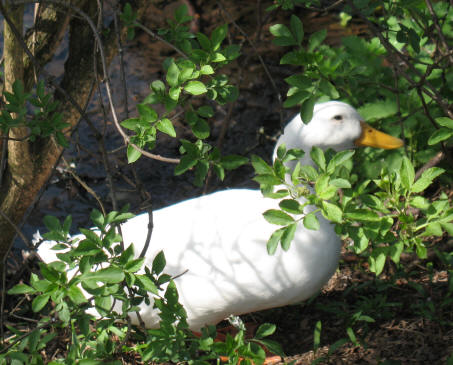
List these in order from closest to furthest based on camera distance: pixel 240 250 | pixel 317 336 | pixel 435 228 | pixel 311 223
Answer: pixel 311 223 → pixel 435 228 → pixel 240 250 → pixel 317 336

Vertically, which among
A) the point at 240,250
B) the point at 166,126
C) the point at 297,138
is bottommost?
the point at 240,250

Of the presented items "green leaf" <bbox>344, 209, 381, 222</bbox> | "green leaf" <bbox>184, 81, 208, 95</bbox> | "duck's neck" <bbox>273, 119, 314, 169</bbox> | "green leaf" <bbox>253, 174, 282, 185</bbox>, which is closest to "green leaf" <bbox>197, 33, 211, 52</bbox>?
"green leaf" <bbox>184, 81, 208, 95</bbox>

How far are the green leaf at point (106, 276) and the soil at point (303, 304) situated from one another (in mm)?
404

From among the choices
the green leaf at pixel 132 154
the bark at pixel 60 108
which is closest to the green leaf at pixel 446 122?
the green leaf at pixel 132 154

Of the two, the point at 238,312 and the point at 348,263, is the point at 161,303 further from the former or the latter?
the point at 348,263

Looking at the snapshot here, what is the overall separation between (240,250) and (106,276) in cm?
102

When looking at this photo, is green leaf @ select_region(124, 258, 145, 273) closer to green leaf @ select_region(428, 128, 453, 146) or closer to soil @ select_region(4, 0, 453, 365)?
soil @ select_region(4, 0, 453, 365)

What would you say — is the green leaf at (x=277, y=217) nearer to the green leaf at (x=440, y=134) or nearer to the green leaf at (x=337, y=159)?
the green leaf at (x=337, y=159)

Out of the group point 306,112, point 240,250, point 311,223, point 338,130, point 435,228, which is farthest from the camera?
point 338,130

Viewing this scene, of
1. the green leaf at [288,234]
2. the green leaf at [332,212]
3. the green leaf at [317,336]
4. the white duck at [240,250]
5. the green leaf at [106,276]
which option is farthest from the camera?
the green leaf at [317,336]

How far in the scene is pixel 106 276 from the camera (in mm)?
1530

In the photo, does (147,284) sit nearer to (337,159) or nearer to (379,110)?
(337,159)

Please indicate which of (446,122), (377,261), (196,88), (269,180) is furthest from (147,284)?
(446,122)

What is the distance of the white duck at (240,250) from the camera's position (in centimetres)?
245
